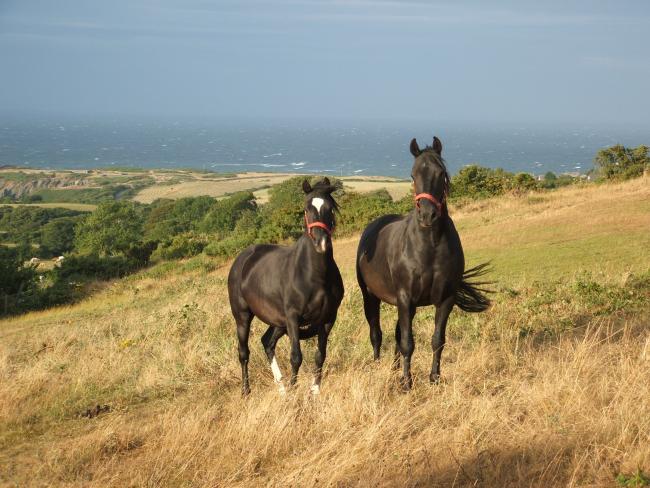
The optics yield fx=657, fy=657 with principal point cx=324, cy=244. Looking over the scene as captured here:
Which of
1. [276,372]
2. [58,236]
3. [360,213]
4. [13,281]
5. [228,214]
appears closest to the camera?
[276,372]

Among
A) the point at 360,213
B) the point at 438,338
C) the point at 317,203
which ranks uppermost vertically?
the point at 317,203

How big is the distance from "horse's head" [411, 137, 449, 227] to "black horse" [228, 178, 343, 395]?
89 centimetres

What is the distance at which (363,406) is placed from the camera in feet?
19.0

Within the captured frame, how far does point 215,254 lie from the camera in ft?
124

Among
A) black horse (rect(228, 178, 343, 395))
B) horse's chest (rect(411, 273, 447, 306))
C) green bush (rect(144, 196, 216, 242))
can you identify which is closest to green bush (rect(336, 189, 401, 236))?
black horse (rect(228, 178, 343, 395))

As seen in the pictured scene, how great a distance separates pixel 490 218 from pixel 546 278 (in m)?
12.2

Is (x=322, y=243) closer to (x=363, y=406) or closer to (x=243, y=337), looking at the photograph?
(x=363, y=406)

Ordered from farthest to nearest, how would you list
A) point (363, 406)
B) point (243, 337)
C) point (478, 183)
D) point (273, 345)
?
1. point (478, 183)
2. point (243, 337)
3. point (273, 345)
4. point (363, 406)

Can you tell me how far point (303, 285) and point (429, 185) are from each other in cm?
164

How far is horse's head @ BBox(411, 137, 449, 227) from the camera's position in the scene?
20.7 ft

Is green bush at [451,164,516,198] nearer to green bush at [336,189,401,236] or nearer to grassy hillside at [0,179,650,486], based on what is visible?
green bush at [336,189,401,236]

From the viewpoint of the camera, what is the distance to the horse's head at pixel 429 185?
631 cm

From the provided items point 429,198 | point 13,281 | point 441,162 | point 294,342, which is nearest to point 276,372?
point 294,342

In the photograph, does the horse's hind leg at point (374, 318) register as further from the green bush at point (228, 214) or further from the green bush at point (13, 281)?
the green bush at point (228, 214)
